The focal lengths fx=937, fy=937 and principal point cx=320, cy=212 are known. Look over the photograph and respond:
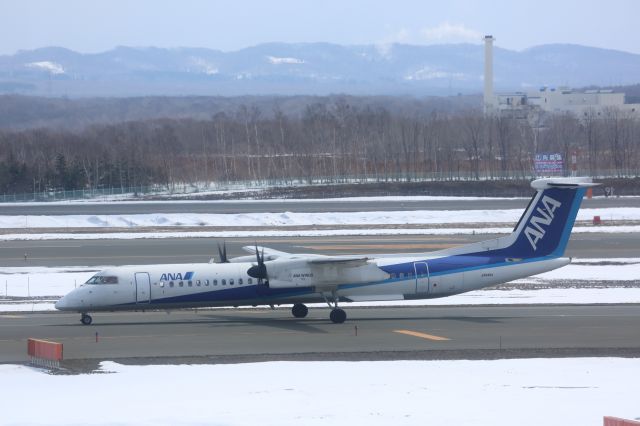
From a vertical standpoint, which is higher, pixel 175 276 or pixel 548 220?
pixel 548 220

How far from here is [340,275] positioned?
108 feet

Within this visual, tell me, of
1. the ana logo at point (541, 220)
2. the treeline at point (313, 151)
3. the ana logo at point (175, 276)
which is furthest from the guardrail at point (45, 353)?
the treeline at point (313, 151)

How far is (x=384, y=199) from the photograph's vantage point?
3275 inches

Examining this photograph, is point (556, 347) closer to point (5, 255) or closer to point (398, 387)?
point (398, 387)

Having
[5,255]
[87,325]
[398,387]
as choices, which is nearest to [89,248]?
[5,255]

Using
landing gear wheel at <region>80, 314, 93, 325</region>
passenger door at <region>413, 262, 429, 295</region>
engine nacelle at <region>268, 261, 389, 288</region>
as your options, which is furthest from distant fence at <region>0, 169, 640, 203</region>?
passenger door at <region>413, 262, 429, 295</region>

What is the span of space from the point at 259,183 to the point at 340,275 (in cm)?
7313

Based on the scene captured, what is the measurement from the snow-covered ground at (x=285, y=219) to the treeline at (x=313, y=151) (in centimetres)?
2842

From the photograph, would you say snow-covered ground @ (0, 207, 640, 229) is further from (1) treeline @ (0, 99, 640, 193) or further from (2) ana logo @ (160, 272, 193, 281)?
(2) ana logo @ (160, 272, 193, 281)

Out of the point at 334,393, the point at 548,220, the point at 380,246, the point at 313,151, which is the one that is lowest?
the point at 334,393

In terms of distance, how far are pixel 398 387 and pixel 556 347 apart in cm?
675

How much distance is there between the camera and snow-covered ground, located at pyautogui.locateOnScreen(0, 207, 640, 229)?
67875 millimetres

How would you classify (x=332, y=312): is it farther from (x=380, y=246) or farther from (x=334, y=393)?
(x=380, y=246)

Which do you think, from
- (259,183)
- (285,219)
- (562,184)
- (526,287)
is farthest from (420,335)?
(259,183)
